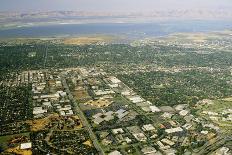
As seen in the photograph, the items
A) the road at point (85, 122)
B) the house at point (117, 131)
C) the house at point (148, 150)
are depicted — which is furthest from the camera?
the house at point (117, 131)

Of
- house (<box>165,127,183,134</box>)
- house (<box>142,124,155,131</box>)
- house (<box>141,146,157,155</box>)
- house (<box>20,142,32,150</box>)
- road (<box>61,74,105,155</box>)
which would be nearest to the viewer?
house (<box>141,146,157,155</box>)

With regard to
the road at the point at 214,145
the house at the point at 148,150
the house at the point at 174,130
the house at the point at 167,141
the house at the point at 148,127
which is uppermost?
the house at the point at 148,127

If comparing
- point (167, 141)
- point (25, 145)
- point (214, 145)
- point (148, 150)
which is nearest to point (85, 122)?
point (25, 145)

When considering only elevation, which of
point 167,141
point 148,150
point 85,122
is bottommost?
point 148,150

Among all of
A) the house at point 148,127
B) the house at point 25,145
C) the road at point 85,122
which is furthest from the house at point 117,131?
the house at point 25,145

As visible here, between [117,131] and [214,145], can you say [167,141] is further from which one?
[117,131]

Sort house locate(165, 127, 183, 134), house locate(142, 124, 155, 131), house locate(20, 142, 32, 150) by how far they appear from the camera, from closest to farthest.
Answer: house locate(20, 142, 32, 150)
house locate(165, 127, 183, 134)
house locate(142, 124, 155, 131)

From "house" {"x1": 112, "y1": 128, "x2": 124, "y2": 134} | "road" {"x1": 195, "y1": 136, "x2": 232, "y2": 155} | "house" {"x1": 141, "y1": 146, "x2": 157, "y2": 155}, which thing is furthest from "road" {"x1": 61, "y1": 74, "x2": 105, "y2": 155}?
"road" {"x1": 195, "y1": 136, "x2": 232, "y2": 155}

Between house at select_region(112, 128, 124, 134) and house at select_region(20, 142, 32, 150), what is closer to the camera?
house at select_region(20, 142, 32, 150)

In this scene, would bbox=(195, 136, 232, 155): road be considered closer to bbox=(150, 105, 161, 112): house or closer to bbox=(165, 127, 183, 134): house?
bbox=(165, 127, 183, 134): house

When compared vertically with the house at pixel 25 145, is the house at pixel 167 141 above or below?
above

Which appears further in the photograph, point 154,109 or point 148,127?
point 154,109

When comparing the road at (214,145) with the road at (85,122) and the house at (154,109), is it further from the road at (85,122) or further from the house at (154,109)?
the road at (85,122)
